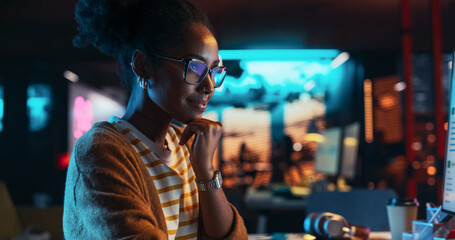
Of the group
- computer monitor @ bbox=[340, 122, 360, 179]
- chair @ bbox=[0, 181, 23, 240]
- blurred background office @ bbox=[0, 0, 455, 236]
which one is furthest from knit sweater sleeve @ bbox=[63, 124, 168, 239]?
blurred background office @ bbox=[0, 0, 455, 236]

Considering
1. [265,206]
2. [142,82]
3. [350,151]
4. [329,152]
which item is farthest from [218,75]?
[329,152]

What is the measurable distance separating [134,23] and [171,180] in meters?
0.43

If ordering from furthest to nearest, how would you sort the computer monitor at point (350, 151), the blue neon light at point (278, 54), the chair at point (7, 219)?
the blue neon light at point (278, 54) → the chair at point (7, 219) → the computer monitor at point (350, 151)

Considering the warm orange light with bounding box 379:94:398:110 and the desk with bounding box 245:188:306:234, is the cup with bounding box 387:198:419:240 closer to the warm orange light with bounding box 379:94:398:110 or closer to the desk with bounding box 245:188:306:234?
the desk with bounding box 245:188:306:234

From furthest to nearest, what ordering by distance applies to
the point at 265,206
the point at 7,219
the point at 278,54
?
the point at 278,54, the point at 7,219, the point at 265,206

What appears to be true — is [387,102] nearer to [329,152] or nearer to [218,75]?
[329,152]

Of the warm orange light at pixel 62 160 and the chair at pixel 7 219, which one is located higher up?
the warm orange light at pixel 62 160

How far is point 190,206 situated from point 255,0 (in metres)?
4.91

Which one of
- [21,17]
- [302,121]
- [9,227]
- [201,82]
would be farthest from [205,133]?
[302,121]

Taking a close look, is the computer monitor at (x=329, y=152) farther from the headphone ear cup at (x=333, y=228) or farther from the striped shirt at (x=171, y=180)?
the striped shirt at (x=171, y=180)

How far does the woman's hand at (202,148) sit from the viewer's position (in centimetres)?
111

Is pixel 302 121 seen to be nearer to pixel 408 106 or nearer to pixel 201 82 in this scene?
pixel 408 106

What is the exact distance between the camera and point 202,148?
1110 mm

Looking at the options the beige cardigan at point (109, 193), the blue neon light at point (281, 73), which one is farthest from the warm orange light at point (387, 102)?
the beige cardigan at point (109, 193)
